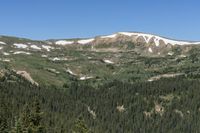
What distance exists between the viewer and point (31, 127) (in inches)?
2977

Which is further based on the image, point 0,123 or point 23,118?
point 0,123

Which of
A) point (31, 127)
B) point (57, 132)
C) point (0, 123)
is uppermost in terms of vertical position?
point (31, 127)

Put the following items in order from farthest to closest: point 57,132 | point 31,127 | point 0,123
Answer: point 57,132 < point 0,123 < point 31,127

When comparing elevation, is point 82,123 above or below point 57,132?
above

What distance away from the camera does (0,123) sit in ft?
361

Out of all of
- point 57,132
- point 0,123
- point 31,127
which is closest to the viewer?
point 31,127

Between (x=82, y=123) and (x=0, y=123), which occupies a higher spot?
(x=82, y=123)

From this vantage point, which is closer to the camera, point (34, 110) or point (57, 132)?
point (34, 110)

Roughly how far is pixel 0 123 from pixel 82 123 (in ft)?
132

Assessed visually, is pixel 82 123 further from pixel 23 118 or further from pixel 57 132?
pixel 57 132

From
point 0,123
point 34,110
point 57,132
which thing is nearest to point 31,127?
point 34,110

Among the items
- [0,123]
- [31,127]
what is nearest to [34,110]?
[31,127]

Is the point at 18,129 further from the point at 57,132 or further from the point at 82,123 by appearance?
the point at 57,132

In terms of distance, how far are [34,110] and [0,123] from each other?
3690 cm
